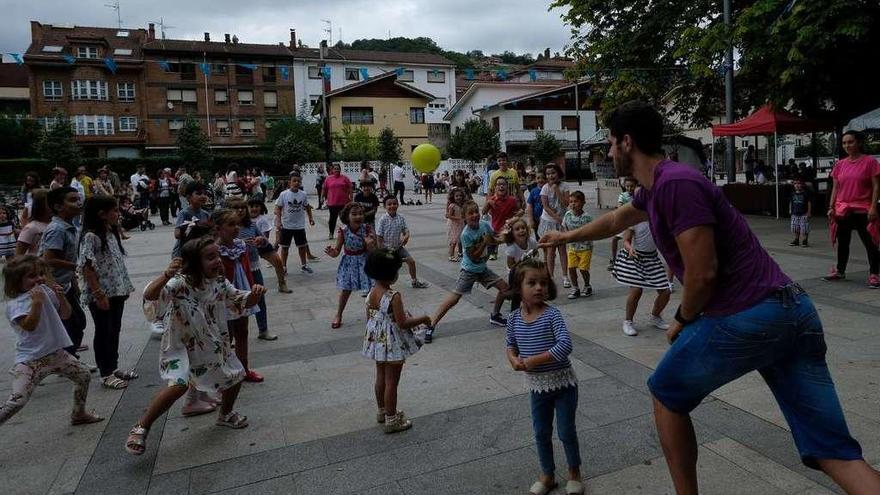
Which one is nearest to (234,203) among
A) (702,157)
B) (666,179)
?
(666,179)

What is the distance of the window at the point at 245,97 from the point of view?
53188 mm

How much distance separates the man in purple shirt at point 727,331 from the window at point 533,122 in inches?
1926

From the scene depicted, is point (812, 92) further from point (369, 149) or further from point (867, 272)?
point (369, 149)

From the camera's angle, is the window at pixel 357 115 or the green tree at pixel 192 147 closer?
the green tree at pixel 192 147

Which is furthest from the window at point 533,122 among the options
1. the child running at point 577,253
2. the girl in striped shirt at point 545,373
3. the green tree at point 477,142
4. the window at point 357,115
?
the girl in striped shirt at point 545,373

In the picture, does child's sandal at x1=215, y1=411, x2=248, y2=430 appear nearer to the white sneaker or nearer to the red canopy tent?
the white sneaker

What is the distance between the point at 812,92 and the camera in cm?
1473

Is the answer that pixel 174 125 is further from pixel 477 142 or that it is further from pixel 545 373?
pixel 545 373

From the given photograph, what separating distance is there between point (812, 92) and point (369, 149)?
111 feet

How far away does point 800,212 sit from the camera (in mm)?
10500

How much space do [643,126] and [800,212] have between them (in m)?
9.75

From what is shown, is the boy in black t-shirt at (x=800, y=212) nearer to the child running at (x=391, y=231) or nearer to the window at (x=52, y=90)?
the child running at (x=391, y=231)

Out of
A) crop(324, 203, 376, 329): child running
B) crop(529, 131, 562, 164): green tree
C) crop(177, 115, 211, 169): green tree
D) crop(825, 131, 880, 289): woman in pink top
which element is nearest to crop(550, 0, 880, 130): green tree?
crop(825, 131, 880, 289): woman in pink top

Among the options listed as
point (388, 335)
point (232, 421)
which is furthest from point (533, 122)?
point (232, 421)
